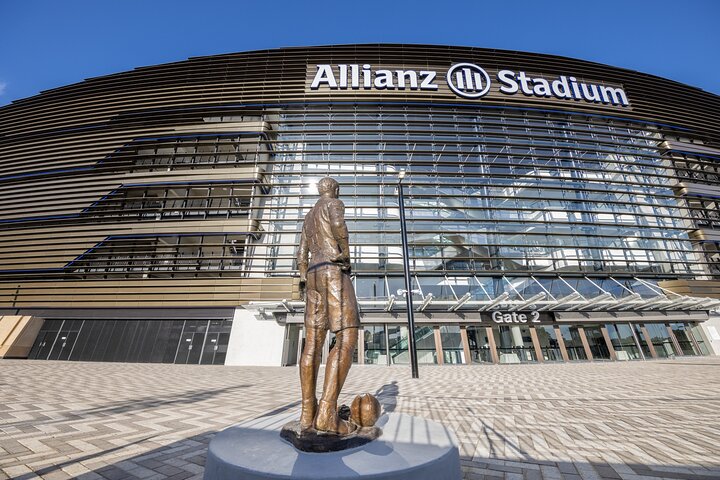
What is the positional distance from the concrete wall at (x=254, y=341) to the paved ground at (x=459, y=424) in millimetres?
7900

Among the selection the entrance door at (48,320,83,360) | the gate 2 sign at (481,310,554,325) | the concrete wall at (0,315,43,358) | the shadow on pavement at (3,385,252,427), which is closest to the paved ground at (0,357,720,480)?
the shadow on pavement at (3,385,252,427)

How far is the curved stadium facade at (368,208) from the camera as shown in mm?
17094

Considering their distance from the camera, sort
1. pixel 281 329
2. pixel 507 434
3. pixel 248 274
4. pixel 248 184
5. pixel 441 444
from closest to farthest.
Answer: pixel 441 444, pixel 507 434, pixel 281 329, pixel 248 274, pixel 248 184

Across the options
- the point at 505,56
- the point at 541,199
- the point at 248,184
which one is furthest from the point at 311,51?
the point at 541,199

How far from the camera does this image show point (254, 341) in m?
16.7

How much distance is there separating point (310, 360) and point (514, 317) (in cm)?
1724

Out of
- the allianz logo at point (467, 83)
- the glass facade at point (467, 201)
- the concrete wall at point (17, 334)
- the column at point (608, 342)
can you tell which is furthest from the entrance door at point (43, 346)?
the column at point (608, 342)

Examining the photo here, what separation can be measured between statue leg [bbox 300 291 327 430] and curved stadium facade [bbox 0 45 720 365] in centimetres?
1311

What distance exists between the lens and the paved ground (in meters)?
3.10

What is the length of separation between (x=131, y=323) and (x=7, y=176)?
65.3 feet

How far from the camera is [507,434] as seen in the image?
4.27m

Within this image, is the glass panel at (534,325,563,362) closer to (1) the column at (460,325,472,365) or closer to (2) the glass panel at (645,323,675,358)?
(1) the column at (460,325,472,365)

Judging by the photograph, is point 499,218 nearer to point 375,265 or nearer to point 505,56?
point 375,265

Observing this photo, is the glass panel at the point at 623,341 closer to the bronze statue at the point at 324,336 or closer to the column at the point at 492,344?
the column at the point at 492,344
